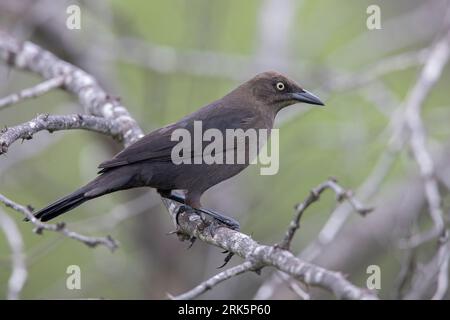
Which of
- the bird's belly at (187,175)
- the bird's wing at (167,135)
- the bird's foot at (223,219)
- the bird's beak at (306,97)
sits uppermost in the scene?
the bird's beak at (306,97)

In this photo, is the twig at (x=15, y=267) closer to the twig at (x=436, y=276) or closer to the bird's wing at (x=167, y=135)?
Answer: the bird's wing at (x=167, y=135)

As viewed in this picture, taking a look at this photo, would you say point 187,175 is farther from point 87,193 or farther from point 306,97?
point 306,97

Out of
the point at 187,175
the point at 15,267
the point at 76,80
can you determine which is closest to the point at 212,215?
the point at 187,175

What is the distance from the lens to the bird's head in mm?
5688

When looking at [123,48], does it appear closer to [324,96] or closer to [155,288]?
[324,96]

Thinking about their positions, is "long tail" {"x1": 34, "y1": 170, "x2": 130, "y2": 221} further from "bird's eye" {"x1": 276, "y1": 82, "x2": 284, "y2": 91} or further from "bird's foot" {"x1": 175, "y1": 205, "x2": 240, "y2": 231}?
"bird's eye" {"x1": 276, "y1": 82, "x2": 284, "y2": 91}

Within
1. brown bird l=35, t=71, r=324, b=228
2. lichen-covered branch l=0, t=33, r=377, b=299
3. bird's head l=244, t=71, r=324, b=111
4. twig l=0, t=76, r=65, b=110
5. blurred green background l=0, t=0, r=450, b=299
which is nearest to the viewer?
lichen-covered branch l=0, t=33, r=377, b=299

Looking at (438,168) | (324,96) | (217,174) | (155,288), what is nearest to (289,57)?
(324,96)

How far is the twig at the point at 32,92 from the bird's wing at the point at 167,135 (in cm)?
77

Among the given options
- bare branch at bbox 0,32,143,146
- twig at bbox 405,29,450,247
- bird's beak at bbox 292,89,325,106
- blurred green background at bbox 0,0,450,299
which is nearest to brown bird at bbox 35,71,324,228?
bird's beak at bbox 292,89,325,106

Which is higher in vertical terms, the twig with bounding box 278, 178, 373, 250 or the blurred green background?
the blurred green background

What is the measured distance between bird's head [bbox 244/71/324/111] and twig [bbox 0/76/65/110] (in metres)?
1.59

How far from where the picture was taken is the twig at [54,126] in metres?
3.64

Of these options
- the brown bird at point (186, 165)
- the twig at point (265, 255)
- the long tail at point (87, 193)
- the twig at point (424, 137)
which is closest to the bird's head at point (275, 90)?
the brown bird at point (186, 165)
